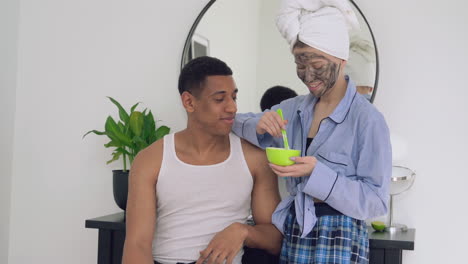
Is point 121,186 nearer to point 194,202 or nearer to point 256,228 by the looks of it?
point 194,202

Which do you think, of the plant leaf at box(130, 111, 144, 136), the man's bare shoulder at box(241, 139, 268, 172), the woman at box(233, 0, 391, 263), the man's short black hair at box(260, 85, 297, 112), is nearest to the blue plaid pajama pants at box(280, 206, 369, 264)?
the woman at box(233, 0, 391, 263)

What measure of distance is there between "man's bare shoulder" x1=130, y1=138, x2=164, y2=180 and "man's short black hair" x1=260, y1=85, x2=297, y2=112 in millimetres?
509

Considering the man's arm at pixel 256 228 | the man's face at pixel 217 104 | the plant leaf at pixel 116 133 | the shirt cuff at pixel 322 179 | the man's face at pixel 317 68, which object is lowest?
the man's arm at pixel 256 228

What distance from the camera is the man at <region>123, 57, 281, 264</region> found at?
160cm

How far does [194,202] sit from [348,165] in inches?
20.8

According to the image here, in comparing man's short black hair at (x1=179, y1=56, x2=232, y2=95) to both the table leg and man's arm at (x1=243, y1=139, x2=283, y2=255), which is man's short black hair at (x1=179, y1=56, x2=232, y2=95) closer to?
man's arm at (x1=243, y1=139, x2=283, y2=255)

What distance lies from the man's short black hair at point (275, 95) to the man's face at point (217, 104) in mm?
366

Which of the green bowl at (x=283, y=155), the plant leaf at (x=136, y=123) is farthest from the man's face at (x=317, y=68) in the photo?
the plant leaf at (x=136, y=123)

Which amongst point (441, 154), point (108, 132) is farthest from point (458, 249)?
point (108, 132)

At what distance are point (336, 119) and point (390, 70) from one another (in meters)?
0.61

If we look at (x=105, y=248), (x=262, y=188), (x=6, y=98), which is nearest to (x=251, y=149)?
(x=262, y=188)

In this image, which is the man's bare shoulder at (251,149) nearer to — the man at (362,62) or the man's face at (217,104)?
the man's face at (217,104)

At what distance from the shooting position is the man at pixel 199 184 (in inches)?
63.1

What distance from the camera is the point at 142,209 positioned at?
159 cm
